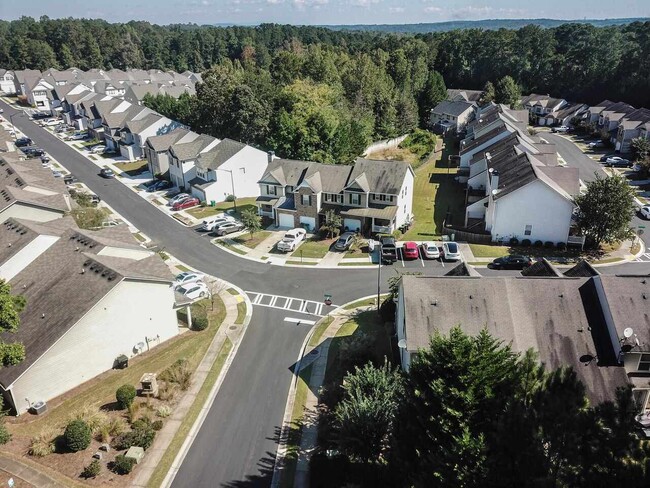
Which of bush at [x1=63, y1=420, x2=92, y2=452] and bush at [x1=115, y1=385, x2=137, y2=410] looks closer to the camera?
bush at [x1=63, y1=420, x2=92, y2=452]

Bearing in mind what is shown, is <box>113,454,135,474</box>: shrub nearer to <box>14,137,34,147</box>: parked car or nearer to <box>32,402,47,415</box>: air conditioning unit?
<box>32,402,47,415</box>: air conditioning unit

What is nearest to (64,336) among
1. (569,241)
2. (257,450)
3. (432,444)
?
(257,450)

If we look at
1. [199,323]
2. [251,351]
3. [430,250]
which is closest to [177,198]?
[199,323]

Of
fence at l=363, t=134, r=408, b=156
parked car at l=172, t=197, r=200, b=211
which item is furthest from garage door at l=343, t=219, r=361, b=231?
fence at l=363, t=134, r=408, b=156

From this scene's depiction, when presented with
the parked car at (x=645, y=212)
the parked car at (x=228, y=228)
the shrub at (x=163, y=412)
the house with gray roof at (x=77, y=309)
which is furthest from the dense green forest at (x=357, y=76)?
the shrub at (x=163, y=412)

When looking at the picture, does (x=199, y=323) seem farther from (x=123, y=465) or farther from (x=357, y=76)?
(x=357, y=76)

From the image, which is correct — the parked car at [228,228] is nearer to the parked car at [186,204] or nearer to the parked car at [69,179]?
the parked car at [186,204]
